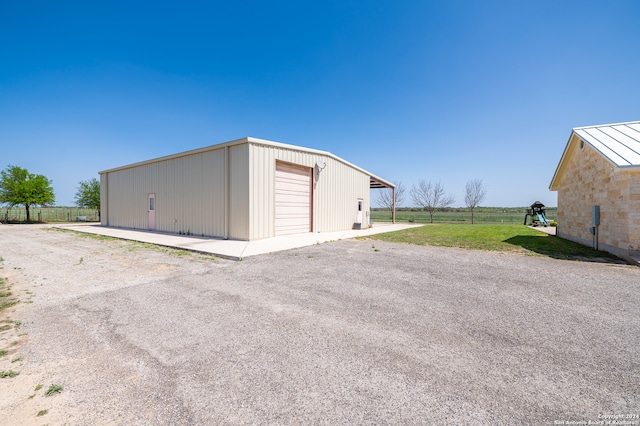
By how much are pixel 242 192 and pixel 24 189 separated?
29950 millimetres

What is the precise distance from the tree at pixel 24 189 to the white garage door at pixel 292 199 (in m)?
30.3

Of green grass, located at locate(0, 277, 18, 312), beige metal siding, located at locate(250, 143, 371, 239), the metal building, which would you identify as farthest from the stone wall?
green grass, located at locate(0, 277, 18, 312)

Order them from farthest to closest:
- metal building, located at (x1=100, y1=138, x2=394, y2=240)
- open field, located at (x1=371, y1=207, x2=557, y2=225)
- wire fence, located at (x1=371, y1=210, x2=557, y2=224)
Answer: open field, located at (x1=371, y1=207, x2=557, y2=225) < wire fence, located at (x1=371, y1=210, x2=557, y2=224) < metal building, located at (x1=100, y1=138, x2=394, y2=240)

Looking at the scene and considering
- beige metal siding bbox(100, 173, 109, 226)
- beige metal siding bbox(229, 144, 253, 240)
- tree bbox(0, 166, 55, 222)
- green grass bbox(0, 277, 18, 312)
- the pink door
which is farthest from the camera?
tree bbox(0, 166, 55, 222)

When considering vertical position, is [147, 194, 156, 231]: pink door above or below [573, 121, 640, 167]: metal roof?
below

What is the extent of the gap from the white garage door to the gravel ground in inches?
290

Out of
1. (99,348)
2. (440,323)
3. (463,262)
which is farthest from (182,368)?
(463,262)

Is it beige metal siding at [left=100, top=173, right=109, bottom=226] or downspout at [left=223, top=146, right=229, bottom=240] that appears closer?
downspout at [left=223, top=146, right=229, bottom=240]

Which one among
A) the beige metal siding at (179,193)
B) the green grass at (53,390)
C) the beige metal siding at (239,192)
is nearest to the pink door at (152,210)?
the beige metal siding at (179,193)

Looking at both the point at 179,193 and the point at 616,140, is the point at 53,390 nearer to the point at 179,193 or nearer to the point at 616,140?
the point at 179,193

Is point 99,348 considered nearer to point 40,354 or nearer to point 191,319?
point 40,354

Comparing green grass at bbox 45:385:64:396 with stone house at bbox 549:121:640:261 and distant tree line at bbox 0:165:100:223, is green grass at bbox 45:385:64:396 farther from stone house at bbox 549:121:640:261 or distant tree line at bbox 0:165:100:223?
distant tree line at bbox 0:165:100:223

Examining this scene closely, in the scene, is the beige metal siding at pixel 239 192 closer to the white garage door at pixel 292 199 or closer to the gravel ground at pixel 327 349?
the white garage door at pixel 292 199

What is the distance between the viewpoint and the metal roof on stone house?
25.4 feet
